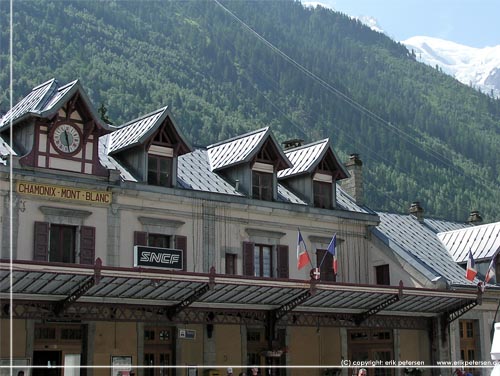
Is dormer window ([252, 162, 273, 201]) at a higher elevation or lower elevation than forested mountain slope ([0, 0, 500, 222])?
lower

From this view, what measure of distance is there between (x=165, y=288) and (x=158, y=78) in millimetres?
157219

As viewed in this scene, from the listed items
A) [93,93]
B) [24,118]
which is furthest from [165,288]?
[93,93]

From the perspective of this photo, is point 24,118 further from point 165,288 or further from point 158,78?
point 158,78

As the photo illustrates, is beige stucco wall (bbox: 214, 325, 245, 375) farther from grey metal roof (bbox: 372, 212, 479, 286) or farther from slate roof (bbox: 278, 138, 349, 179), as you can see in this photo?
grey metal roof (bbox: 372, 212, 479, 286)

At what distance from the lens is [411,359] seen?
123 feet

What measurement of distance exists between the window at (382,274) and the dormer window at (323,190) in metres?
3.73

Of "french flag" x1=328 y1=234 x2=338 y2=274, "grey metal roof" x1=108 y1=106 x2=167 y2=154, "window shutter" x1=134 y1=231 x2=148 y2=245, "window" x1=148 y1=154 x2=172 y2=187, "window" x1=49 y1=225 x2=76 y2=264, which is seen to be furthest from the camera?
"french flag" x1=328 y1=234 x2=338 y2=274

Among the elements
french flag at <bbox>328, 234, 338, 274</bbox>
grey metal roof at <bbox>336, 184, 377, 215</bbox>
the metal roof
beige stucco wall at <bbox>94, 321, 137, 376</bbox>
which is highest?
grey metal roof at <bbox>336, 184, 377, 215</bbox>

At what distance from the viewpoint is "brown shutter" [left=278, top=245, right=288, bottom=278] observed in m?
34.6

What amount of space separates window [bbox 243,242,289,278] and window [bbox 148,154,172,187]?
4.13 m

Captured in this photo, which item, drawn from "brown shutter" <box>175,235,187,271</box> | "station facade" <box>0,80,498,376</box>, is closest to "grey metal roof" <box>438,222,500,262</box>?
"station facade" <box>0,80,498,376</box>

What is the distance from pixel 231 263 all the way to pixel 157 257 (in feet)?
15.3

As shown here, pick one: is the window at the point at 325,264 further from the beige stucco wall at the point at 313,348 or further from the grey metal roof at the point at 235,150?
the grey metal roof at the point at 235,150

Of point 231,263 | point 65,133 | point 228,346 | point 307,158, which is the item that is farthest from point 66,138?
point 307,158
